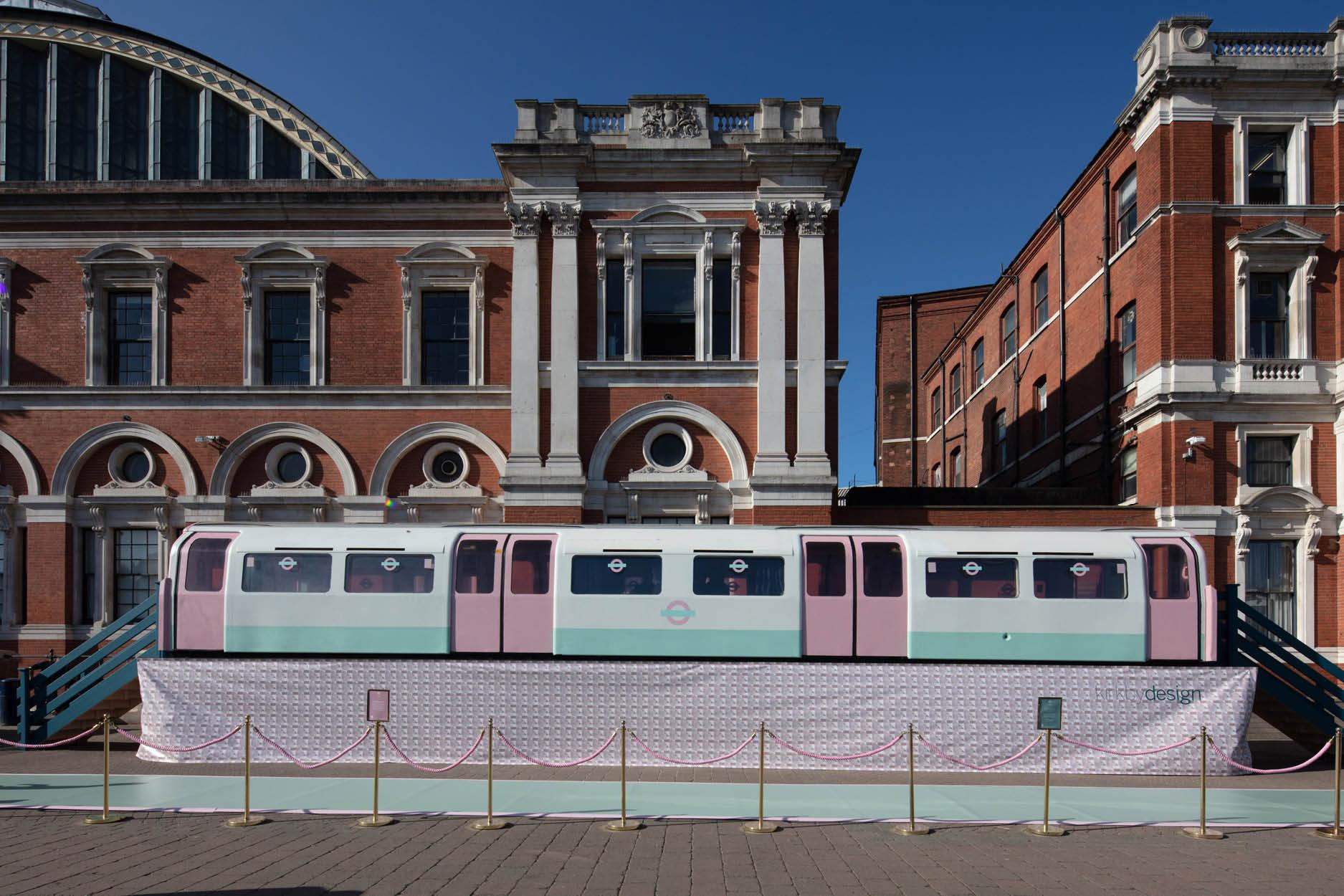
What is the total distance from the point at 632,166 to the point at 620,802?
15408mm

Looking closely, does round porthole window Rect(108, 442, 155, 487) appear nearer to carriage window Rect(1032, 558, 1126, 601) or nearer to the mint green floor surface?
the mint green floor surface

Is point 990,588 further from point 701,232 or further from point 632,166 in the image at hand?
point 632,166

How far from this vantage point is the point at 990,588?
14.4 metres

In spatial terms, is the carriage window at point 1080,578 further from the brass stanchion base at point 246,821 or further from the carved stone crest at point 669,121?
the carved stone crest at point 669,121

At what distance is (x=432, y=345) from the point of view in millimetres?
23547

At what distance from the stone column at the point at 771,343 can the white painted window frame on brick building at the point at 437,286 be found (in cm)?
712

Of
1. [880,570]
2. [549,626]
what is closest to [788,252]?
[880,570]

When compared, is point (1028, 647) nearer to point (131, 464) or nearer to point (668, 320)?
point (668, 320)

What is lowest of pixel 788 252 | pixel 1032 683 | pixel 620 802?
pixel 620 802

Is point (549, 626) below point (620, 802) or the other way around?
the other way around

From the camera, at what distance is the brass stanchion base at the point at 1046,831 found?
10.5m

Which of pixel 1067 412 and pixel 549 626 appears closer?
pixel 549 626

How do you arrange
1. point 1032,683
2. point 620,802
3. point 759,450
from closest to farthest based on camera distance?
point 620,802
point 1032,683
point 759,450

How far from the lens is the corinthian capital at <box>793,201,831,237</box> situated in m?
21.8
